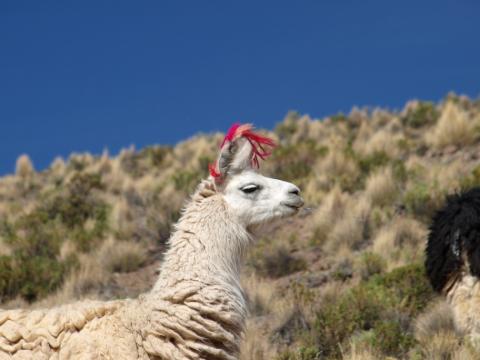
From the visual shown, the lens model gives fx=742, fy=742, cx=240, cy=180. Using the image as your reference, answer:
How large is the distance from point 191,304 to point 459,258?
11.9 feet

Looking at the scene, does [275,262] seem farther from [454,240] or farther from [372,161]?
[372,161]

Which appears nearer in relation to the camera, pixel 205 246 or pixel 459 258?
pixel 205 246

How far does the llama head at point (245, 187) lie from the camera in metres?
4.36

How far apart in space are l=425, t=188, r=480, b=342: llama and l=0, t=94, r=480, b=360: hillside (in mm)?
287

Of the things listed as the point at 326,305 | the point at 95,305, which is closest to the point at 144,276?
the point at 326,305

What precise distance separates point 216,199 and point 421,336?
405 centimetres

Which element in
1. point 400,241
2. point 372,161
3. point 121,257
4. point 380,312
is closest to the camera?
point 380,312

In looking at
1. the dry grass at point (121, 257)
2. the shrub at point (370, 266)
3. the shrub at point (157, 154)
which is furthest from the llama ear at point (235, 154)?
the shrub at point (157, 154)

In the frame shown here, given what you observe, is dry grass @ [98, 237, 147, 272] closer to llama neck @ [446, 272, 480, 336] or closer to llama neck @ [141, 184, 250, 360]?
llama neck @ [446, 272, 480, 336]

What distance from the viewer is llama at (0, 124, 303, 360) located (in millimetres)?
3898

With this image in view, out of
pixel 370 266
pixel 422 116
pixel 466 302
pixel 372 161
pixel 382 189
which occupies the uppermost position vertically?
pixel 422 116

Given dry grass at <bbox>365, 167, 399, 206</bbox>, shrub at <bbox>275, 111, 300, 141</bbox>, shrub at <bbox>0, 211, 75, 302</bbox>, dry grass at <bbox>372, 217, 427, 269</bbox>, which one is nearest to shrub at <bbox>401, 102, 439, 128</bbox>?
shrub at <bbox>275, 111, 300, 141</bbox>

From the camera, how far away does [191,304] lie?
12.8ft

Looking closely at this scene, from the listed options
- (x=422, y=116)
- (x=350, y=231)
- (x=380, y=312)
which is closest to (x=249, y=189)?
(x=380, y=312)
